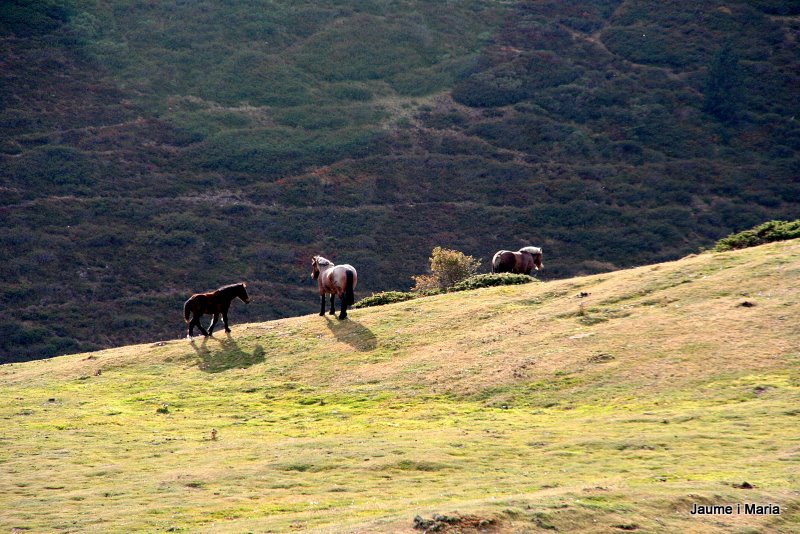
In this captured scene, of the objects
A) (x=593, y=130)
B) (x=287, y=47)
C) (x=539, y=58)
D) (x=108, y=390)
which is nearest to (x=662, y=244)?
(x=593, y=130)

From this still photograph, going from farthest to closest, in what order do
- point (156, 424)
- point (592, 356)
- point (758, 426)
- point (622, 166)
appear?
point (622, 166) < point (592, 356) < point (156, 424) < point (758, 426)

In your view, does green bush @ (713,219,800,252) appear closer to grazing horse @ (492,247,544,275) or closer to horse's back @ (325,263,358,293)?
grazing horse @ (492,247,544,275)

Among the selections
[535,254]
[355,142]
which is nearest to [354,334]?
[535,254]

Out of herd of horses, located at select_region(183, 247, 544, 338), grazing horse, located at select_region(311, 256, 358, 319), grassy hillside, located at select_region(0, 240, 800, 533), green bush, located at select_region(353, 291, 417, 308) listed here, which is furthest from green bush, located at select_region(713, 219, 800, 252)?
herd of horses, located at select_region(183, 247, 544, 338)

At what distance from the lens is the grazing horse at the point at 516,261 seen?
40625mm

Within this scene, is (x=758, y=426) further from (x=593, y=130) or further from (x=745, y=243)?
(x=593, y=130)

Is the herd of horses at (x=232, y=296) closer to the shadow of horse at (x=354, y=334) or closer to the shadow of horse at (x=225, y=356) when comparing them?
the shadow of horse at (x=354, y=334)

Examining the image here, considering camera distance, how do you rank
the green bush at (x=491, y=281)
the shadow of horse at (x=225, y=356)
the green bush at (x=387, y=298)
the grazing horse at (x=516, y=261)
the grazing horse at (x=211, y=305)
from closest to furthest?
the shadow of horse at (x=225, y=356), the grazing horse at (x=211, y=305), the green bush at (x=491, y=281), the green bush at (x=387, y=298), the grazing horse at (x=516, y=261)

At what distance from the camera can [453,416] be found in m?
21.9

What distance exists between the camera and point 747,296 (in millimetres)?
26438

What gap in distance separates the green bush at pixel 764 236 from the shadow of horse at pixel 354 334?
45.4 ft

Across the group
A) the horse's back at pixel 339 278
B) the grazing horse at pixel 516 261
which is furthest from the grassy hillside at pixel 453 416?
the grazing horse at pixel 516 261

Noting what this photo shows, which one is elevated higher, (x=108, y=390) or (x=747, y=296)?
(x=747, y=296)

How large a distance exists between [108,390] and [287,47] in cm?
7851
